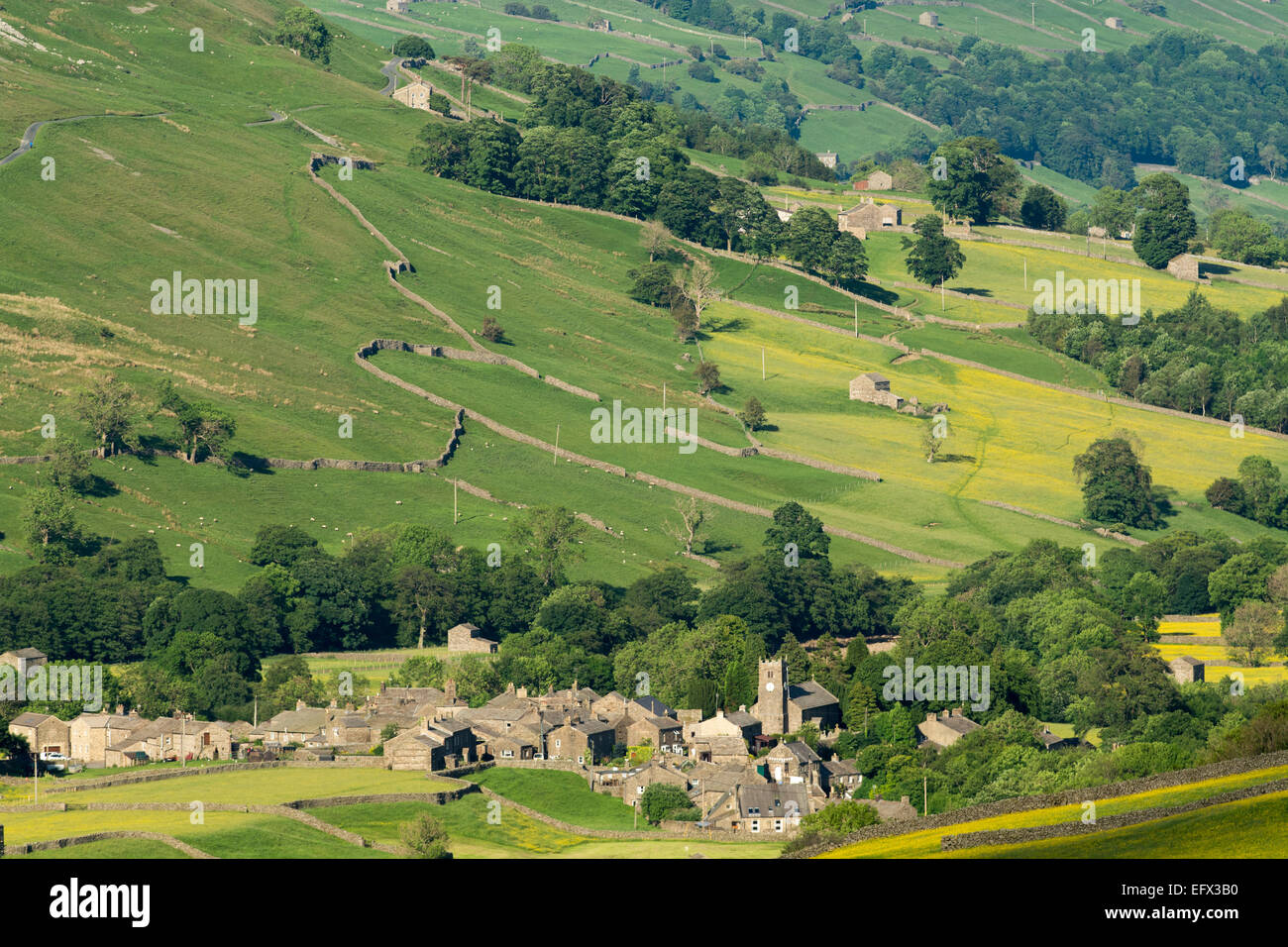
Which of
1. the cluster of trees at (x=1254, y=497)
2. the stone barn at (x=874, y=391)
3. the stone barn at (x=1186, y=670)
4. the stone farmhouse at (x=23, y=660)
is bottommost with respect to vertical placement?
the stone barn at (x=1186, y=670)

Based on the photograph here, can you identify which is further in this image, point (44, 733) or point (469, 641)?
point (469, 641)

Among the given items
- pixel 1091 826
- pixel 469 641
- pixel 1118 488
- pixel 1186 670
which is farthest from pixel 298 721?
pixel 1118 488

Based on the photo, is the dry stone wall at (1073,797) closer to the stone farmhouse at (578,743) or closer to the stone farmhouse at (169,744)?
the stone farmhouse at (578,743)

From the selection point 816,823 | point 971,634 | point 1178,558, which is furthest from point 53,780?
point 1178,558

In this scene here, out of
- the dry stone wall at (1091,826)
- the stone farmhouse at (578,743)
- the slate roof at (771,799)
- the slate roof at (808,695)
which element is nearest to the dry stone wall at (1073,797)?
the dry stone wall at (1091,826)

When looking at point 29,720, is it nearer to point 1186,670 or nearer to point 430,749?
point 430,749

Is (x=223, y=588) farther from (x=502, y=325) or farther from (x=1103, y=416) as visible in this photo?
(x=1103, y=416)
